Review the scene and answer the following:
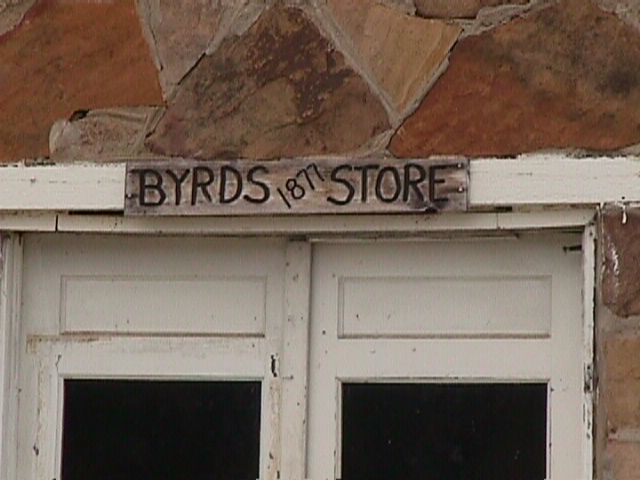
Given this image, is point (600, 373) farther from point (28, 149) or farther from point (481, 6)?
point (28, 149)

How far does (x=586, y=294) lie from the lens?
4.89 meters

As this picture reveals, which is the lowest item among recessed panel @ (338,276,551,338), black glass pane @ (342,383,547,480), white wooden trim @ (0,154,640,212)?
black glass pane @ (342,383,547,480)

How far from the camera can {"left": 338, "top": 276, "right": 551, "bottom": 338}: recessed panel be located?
5086 millimetres

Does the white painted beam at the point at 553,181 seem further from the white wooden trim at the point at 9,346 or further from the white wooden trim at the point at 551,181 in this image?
the white wooden trim at the point at 9,346

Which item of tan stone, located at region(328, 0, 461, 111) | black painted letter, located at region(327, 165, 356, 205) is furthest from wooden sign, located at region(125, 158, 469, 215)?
tan stone, located at region(328, 0, 461, 111)

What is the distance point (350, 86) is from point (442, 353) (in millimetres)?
736

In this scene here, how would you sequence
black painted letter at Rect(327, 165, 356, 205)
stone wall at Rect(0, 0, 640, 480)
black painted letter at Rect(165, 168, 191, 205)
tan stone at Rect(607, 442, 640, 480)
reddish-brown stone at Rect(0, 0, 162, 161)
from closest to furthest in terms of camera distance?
1. tan stone at Rect(607, 442, 640, 480)
2. stone wall at Rect(0, 0, 640, 480)
3. black painted letter at Rect(327, 165, 356, 205)
4. black painted letter at Rect(165, 168, 191, 205)
5. reddish-brown stone at Rect(0, 0, 162, 161)

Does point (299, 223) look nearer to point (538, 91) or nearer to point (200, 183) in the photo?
point (200, 183)

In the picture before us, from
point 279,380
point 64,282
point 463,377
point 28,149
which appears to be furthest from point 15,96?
point 463,377

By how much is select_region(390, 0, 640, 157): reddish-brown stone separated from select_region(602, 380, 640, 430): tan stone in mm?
599

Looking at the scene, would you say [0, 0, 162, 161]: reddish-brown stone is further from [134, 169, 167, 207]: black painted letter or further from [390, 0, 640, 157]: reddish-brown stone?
[390, 0, 640, 157]: reddish-brown stone

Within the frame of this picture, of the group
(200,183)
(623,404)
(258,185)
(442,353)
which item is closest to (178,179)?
(200,183)

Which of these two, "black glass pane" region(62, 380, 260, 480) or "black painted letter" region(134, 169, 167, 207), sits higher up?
"black painted letter" region(134, 169, 167, 207)

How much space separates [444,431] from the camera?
5.10 m
